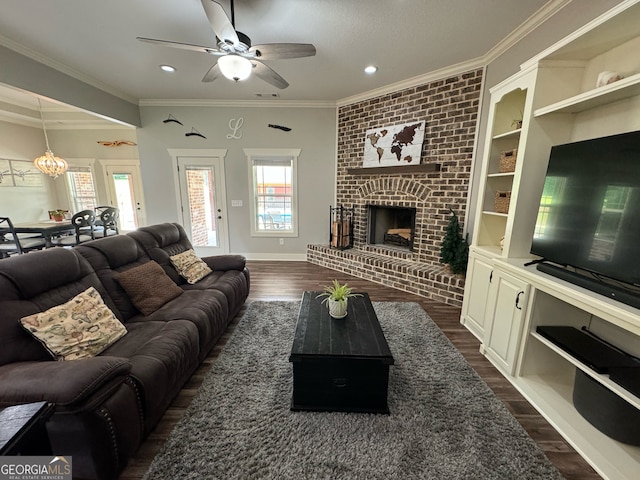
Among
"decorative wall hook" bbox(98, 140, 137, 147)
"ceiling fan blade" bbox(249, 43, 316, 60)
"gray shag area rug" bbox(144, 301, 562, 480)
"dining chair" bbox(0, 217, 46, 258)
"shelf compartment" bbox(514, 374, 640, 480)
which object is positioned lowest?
"gray shag area rug" bbox(144, 301, 562, 480)

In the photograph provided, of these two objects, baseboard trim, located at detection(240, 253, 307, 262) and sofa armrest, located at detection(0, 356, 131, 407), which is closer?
sofa armrest, located at detection(0, 356, 131, 407)

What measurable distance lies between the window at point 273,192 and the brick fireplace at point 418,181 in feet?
3.04

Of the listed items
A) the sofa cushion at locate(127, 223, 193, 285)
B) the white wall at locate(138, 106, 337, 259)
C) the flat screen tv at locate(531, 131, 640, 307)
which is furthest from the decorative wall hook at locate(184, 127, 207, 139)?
the flat screen tv at locate(531, 131, 640, 307)

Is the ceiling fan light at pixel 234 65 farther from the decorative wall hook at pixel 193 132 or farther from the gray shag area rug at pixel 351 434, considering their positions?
the decorative wall hook at pixel 193 132

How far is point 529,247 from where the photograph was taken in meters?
2.21

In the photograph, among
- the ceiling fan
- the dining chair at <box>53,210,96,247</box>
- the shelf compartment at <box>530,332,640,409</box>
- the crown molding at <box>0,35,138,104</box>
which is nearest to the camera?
the shelf compartment at <box>530,332,640,409</box>

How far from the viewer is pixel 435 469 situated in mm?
1356

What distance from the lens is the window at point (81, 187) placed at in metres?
6.47

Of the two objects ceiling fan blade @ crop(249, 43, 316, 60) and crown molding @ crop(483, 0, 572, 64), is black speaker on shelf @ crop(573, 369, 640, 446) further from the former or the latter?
ceiling fan blade @ crop(249, 43, 316, 60)

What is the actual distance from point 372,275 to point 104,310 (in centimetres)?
330

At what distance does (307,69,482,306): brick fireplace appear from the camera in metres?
3.34

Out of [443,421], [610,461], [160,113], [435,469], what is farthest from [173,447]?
[160,113]

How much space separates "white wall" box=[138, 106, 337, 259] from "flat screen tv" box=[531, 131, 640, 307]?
138 inches

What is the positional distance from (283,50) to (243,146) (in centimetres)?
292
